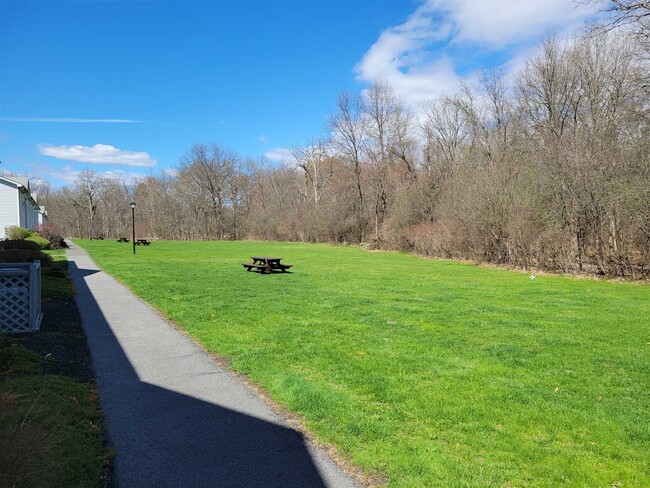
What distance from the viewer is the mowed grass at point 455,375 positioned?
326 cm

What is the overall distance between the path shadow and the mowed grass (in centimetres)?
43

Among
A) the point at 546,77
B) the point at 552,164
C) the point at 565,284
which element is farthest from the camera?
the point at 546,77

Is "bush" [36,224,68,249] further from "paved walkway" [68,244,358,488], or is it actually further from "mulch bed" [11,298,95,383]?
"paved walkway" [68,244,358,488]

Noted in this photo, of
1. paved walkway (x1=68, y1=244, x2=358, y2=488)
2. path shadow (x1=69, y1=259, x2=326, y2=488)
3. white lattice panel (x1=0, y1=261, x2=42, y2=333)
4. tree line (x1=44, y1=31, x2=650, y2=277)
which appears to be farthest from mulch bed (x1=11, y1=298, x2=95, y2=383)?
tree line (x1=44, y1=31, x2=650, y2=277)

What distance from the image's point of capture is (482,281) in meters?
15.2

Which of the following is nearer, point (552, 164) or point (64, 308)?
point (64, 308)

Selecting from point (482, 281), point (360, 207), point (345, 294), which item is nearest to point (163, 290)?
point (345, 294)

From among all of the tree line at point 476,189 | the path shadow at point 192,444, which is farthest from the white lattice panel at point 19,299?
the tree line at point 476,189

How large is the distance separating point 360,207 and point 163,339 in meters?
40.4

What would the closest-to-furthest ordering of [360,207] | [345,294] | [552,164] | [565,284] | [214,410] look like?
[214,410] < [345,294] < [565,284] < [552,164] < [360,207]

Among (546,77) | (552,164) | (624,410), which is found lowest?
(624,410)

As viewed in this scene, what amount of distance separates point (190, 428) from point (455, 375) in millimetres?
3057

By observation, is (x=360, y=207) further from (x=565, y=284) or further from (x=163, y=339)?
(x=163, y=339)

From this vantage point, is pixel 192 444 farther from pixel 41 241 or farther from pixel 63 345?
pixel 41 241
